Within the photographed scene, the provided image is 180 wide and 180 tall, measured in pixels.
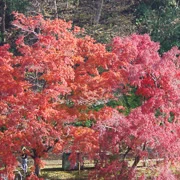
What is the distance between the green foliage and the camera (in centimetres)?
2125

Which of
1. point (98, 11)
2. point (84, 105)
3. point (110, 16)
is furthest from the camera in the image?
point (110, 16)

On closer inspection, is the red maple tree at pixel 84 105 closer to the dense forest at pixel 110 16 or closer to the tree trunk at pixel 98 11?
the dense forest at pixel 110 16

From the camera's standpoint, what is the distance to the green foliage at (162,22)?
2125cm


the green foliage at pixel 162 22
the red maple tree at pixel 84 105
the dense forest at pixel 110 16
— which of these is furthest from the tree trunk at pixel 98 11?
the red maple tree at pixel 84 105

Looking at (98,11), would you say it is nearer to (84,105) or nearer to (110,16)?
(110,16)

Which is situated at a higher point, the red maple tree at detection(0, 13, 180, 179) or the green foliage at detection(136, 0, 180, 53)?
the green foliage at detection(136, 0, 180, 53)

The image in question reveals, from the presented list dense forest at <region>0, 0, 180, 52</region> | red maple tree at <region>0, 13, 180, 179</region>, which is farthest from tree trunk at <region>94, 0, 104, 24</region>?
red maple tree at <region>0, 13, 180, 179</region>

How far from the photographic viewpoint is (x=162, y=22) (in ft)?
70.6

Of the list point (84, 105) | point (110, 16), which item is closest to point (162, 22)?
point (110, 16)

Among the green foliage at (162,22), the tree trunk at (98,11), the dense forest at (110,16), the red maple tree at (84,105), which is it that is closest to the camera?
the red maple tree at (84,105)

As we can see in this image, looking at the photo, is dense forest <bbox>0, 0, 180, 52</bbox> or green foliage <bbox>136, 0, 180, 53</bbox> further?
green foliage <bbox>136, 0, 180, 53</bbox>

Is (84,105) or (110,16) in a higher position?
(110,16)

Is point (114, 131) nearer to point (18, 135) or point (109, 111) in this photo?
point (109, 111)

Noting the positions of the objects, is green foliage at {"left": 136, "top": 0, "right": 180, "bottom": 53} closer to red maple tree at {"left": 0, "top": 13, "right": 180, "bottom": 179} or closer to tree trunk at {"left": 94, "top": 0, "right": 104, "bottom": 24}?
tree trunk at {"left": 94, "top": 0, "right": 104, "bottom": 24}
